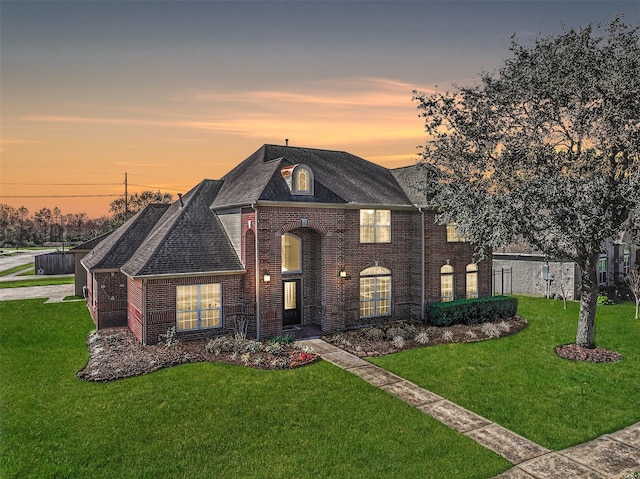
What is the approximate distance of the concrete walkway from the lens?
864 cm

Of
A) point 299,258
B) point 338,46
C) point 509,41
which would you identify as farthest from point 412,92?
point 299,258

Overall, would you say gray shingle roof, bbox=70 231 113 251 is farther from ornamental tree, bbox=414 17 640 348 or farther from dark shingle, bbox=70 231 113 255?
ornamental tree, bbox=414 17 640 348

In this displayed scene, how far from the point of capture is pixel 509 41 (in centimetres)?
1677

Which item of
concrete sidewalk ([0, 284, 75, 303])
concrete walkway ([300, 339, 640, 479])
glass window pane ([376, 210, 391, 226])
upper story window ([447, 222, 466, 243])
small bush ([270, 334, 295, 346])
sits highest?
glass window pane ([376, 210, 391, 226])

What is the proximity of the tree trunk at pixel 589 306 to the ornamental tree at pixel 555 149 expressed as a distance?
1.5 inches

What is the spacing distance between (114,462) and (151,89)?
39.9 ft

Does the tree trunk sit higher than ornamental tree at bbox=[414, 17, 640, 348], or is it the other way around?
ornamental tree at bbox=[414, 17, 640, 348]

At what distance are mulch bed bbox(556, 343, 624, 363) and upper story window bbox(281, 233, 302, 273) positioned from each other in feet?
37.1

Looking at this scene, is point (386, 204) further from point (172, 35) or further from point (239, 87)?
point (172, 35)

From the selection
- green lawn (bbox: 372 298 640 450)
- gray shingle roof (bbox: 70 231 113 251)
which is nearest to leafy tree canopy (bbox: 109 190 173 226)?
gray shingle roof (bbox: 70 231 113 251)

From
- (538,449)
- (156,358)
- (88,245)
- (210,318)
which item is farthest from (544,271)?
(88,245)

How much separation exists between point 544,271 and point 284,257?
770 inches

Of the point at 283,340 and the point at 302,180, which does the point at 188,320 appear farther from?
the point at 302,180

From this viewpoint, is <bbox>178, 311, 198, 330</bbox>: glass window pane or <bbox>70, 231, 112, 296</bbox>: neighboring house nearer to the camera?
<bbox>178, 311, 198, 330</bbox>: glass window pane
